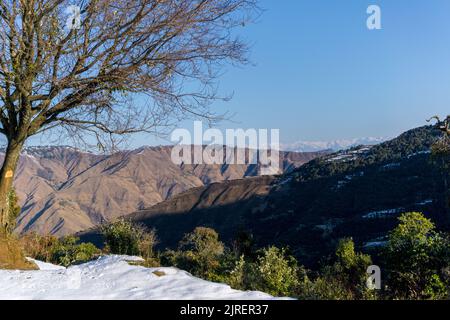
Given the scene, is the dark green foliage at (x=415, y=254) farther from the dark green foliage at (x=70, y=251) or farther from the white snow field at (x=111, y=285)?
the dark green foliage at (x=70, y=251)

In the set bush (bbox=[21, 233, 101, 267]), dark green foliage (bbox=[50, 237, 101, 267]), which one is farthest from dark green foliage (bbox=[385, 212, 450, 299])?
dark green foliage (bbox=[50, 237, 101, 267])

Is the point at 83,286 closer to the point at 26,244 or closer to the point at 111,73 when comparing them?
the point at 111,73

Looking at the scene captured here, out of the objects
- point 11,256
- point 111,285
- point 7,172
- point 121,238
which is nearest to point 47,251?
point 121,238

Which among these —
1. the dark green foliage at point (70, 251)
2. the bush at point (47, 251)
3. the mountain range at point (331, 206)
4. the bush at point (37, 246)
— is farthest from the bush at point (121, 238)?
the mountain range at point (331, 206)

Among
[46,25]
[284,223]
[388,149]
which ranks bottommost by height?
[284,223]

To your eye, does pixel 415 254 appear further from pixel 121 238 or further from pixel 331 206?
pixel 331 206
